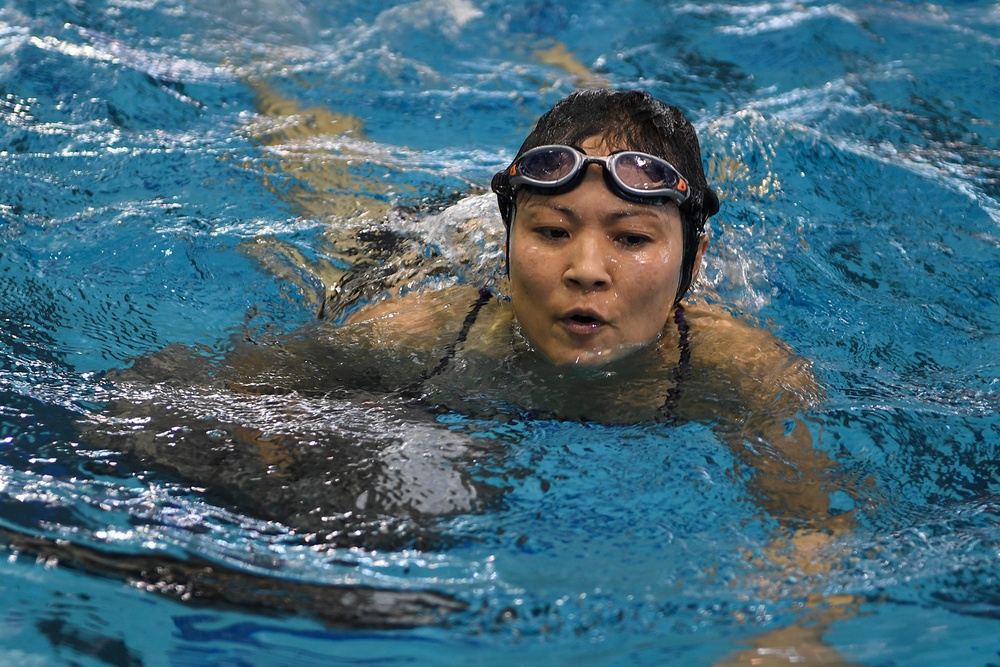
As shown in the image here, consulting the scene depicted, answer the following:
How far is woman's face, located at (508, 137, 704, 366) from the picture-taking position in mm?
3441

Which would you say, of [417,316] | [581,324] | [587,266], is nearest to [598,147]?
[587,266]

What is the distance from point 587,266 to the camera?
11.1 feet

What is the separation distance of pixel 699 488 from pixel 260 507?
1320 millimetres

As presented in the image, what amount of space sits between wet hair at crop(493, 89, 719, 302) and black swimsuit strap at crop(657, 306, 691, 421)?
0.09 metres

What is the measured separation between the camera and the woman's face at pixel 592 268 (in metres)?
3.44

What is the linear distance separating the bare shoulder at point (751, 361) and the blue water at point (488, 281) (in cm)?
13

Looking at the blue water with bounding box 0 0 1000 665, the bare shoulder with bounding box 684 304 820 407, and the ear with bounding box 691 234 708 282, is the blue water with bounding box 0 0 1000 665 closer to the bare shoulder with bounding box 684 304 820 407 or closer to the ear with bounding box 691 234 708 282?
the bare shoulder with bounding box 684 304 820 407

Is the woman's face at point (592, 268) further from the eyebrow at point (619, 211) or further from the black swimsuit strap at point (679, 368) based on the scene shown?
the black swimsuit strap at point (679, 368)

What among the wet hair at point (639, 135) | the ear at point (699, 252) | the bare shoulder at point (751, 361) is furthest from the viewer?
the ear at point (699, 252)

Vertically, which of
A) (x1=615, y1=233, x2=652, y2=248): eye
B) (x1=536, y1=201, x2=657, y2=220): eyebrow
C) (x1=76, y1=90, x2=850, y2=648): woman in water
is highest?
(x1=536, y1=201, x2=657, y2=220): eyebrow

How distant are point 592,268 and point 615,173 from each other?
38 cm

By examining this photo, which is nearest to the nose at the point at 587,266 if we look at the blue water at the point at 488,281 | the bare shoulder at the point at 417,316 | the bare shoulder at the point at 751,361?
the blue water at the point at 488,281

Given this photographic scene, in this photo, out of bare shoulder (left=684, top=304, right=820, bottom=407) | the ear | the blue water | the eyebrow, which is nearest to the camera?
the blue water

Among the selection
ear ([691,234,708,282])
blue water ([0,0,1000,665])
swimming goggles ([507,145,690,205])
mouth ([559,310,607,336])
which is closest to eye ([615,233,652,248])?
swimming goggles ([507,145,690,205])
